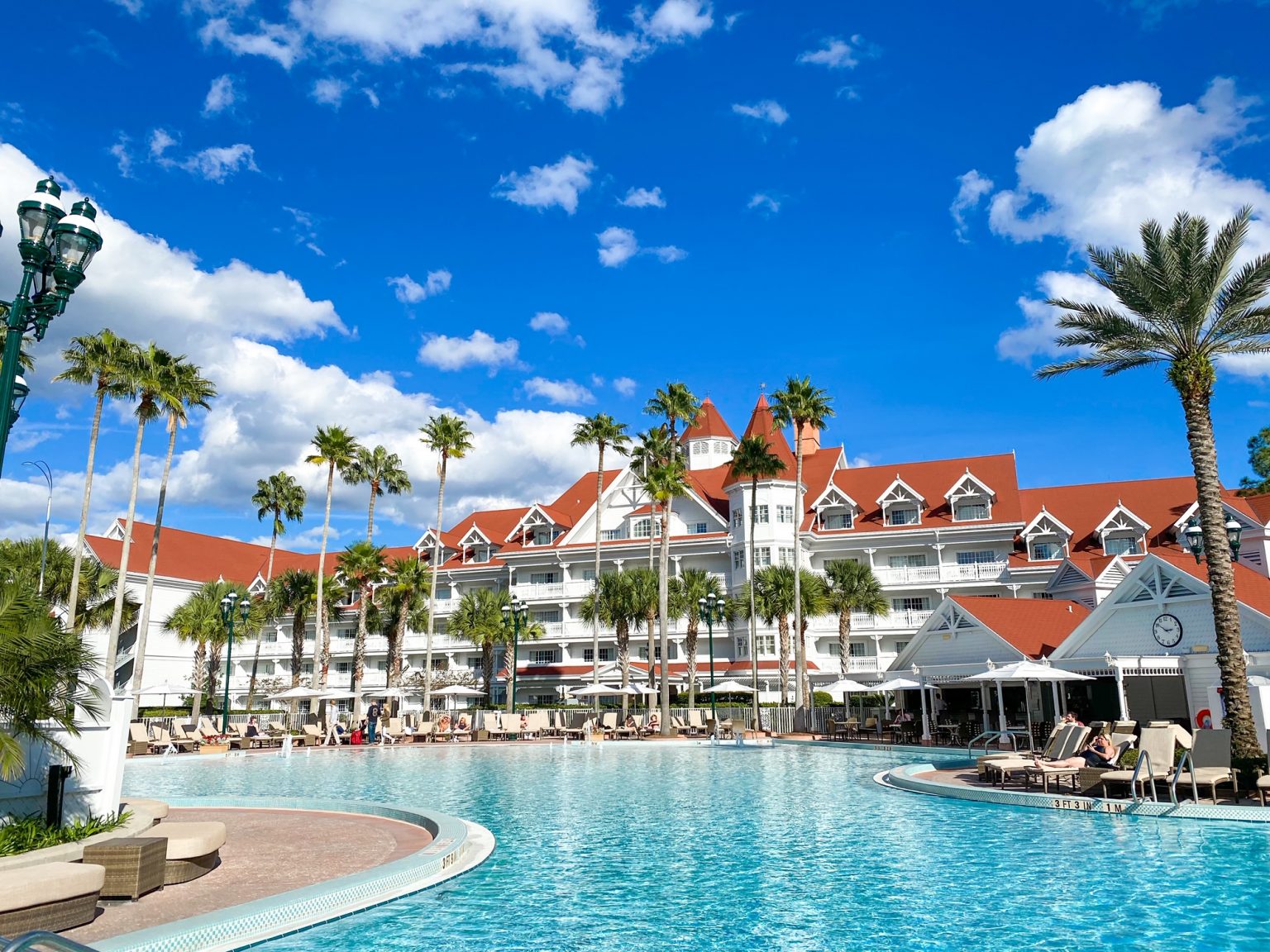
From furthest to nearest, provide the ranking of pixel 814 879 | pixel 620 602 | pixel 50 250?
pixel 620 602 → pixel 814 879 → pixel 50 250

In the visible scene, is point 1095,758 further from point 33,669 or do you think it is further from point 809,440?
point 809,440

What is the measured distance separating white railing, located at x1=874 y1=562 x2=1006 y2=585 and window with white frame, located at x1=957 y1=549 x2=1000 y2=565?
309 millimetres

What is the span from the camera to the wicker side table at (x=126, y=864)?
880 cm

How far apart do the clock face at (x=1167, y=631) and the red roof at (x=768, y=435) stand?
33140mm

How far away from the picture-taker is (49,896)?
750 cm

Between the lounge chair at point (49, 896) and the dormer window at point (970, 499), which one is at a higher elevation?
the dormer window at point (970, 499)

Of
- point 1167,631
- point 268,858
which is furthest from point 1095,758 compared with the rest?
point 268,858

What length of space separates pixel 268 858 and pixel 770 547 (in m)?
46.4

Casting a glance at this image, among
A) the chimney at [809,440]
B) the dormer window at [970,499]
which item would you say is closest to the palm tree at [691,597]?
the dormer window at [970,499]

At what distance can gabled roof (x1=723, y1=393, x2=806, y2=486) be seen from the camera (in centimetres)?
5969

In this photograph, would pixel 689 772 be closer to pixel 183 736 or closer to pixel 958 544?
pixel 183 736

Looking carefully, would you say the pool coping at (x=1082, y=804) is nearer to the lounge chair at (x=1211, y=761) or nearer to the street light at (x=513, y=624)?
the lounge chair at (x=1211, y=761)

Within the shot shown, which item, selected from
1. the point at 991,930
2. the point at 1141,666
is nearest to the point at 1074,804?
the point at 991,930

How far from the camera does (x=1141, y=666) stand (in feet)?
84.3
